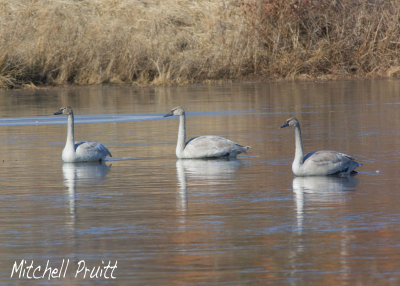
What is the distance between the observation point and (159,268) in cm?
759

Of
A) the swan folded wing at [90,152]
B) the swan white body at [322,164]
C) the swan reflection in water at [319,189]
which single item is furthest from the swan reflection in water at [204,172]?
the swan folded wing at [90,152]

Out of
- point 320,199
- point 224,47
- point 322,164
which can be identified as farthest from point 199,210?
point 224,47

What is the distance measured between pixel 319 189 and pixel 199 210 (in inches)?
75.0

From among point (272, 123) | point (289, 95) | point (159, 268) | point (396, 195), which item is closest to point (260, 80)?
point (289, 95)

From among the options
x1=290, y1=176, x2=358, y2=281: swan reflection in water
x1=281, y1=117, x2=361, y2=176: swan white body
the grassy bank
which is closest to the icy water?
x1=290, y1=176, x2=358, y2=281: swan reflection in water

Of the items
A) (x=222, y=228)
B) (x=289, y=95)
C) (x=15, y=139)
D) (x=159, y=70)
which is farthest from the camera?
(x=159, y=70)

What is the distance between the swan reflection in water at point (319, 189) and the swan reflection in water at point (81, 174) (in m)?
2.59

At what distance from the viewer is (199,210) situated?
10.1 m

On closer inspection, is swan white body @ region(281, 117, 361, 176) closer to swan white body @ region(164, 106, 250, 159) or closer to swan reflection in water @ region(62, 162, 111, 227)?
swan white body @ region(164, 106, 250, 159)

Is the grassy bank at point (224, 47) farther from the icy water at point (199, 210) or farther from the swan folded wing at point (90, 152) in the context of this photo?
the swan folded wing at point (90, 152)

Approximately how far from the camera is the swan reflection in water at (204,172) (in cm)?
1209

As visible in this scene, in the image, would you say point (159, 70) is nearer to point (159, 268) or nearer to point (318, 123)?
point (318, 123)

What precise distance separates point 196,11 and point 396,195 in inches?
1223

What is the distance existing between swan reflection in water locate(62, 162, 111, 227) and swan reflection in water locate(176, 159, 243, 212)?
1093mm
